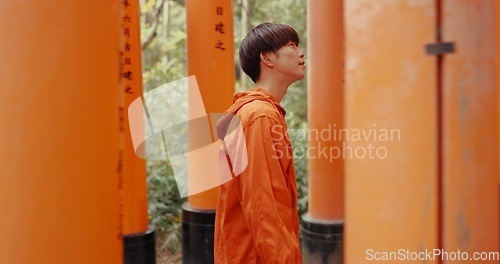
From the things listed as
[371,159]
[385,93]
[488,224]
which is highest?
[385,93]

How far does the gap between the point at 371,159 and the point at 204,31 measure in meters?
4.00

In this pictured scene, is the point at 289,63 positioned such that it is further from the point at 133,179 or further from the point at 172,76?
the point at 172,76

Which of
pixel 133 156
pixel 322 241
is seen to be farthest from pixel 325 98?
pixel 133 156

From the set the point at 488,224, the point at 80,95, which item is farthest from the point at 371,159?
the point at 80,95

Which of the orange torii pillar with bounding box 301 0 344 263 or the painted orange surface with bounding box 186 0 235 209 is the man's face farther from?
the orange torii pillar with bounding box 301 0 344 263

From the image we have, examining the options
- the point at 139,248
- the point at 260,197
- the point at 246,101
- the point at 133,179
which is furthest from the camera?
the point at 139,248

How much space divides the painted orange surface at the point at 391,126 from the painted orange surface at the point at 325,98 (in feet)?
13.7

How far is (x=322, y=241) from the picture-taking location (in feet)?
18.0

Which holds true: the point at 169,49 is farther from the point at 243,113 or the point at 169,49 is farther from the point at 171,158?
the point at 243,113

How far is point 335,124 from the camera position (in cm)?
548

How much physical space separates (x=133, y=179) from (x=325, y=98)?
75.8 inches

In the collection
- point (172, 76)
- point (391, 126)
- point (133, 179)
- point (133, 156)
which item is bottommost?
point (133, 179)

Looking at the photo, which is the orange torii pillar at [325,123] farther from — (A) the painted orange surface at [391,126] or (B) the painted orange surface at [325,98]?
(A) the painted orange surface at [391,126]

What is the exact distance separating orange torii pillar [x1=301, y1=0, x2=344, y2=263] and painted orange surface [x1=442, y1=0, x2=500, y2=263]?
4.26 metres
